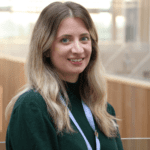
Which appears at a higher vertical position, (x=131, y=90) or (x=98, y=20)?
(x=98, y=20)

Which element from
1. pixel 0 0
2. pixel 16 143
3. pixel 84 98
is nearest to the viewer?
pixel 16 143

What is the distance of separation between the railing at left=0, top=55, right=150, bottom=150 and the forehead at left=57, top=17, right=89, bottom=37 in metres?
2.10

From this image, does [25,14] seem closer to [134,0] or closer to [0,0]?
[0,0]

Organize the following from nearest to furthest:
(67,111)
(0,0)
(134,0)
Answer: (67,111) < (0,0) < (134,0)

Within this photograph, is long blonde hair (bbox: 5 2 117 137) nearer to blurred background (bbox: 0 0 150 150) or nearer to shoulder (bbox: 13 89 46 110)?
shoulder (bbox: 13 89 46 110)

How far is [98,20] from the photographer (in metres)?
3.98

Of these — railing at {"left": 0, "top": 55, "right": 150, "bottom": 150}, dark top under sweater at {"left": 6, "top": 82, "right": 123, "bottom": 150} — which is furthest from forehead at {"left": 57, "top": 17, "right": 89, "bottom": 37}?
railing at {"left": 0, "top": 55, "right": 150, "bottom": 150}

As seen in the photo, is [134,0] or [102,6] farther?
[134,0]

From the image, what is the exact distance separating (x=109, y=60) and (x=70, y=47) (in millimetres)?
2662

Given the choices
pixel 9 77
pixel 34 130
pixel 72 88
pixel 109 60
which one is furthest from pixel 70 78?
pixel 109 60

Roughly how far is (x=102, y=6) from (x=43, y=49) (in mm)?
2656

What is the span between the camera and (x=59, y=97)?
145cm

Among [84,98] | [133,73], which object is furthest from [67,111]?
[133,73]

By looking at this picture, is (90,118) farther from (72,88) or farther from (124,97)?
(124,97)
